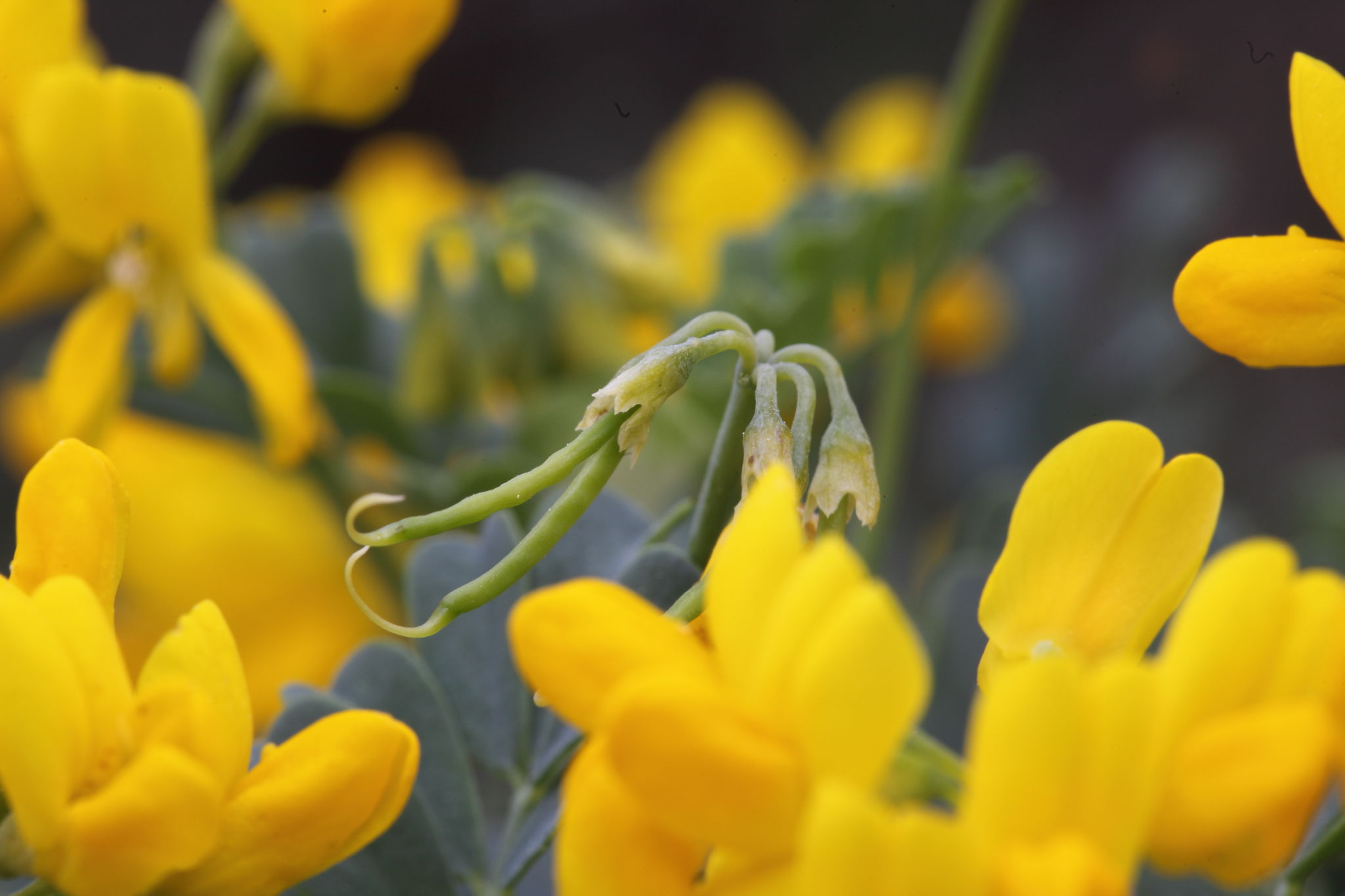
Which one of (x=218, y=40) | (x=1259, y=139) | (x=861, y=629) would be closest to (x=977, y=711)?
(x=861, y=629)

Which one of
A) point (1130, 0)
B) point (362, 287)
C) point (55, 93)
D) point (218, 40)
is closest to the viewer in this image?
point (55, 93)

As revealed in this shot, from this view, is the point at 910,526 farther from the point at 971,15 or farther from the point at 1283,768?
the point at 971,15

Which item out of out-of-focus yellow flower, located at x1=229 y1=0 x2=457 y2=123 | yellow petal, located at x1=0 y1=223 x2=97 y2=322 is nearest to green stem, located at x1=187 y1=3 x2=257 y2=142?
out-of-focus yellow flower, located at x1=229 y1=0 x2=457 y2=123

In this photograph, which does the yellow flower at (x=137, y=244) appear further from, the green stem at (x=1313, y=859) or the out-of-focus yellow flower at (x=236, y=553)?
the green stem at (x=1313, y=859)

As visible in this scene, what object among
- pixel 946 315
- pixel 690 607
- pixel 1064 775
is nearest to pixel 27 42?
pixel 690 607

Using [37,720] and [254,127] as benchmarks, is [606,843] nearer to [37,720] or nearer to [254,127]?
[37,720]
